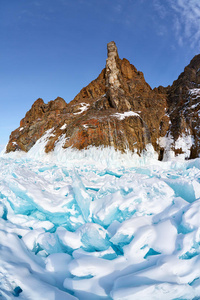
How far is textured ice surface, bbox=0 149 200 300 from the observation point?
113 inches

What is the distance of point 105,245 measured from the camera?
4.04 meters

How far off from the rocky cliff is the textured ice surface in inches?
747

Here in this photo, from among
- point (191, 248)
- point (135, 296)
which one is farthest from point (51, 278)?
point (191, 248)

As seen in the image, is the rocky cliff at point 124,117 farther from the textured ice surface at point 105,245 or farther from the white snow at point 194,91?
the textured ice surface at point 105,245

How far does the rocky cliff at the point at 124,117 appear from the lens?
26625mm

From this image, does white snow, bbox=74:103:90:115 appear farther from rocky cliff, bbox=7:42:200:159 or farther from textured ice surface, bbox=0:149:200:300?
textured ice surface, bbox=0:149:200:300

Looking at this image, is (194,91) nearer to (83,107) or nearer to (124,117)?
(124,117)

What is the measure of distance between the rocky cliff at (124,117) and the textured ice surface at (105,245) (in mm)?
18974

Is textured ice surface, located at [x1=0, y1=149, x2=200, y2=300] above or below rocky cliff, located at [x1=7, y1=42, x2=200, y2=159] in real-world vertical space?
below

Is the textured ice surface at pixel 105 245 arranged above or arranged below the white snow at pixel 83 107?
below

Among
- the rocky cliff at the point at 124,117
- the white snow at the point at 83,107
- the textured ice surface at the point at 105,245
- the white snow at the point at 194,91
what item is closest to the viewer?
the textured ice surface at the point at 105,245

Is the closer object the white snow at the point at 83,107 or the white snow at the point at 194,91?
the white snow at the point at 194,91

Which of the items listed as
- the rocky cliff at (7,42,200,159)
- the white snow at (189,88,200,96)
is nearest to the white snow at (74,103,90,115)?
the rocky cliff at (7,42,200,159)

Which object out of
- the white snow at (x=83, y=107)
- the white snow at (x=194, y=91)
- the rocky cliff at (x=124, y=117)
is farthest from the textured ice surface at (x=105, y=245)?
the white snow at (x=194, y=91)
